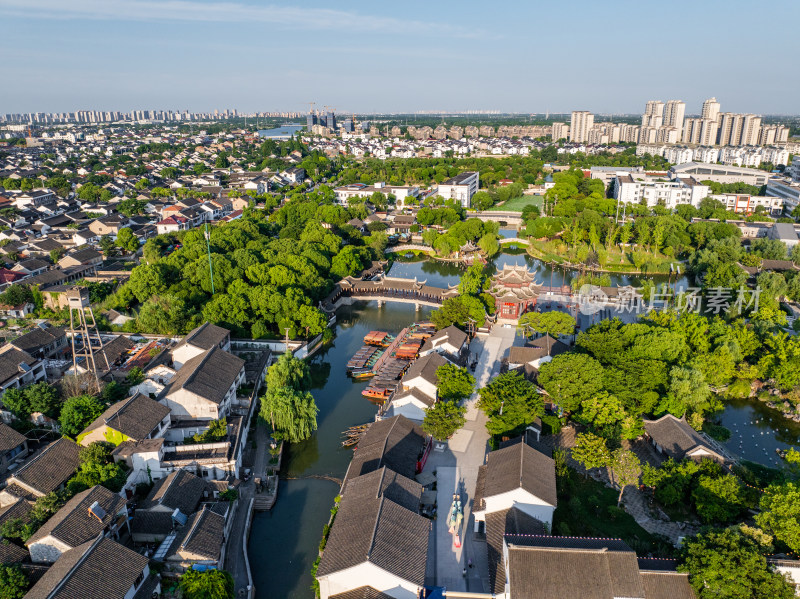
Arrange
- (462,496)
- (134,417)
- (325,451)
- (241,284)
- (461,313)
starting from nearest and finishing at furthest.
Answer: (462,496)
(134,417)
(325,451)
(461,313)
(241,284)

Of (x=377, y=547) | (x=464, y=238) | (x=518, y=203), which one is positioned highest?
(x=518, y=203)

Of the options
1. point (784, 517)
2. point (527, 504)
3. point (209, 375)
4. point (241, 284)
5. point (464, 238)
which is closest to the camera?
point (784, 517)

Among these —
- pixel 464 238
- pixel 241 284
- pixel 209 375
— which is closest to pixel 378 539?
pixel 209 375

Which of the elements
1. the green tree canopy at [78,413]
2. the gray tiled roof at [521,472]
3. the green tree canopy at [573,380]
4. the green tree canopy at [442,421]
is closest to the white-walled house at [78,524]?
the green tree canopy at [78,413]

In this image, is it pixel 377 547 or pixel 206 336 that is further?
pixel 206 336

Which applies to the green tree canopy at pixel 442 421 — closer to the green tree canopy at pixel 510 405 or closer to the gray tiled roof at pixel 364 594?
the green tree canopy at pixel 510 405

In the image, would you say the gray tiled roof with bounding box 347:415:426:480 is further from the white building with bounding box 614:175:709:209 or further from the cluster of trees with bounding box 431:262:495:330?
the white building with bounding box 614:175:709:209

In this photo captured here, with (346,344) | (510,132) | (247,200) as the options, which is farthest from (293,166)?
(510,132)

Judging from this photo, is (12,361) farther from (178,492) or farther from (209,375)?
(178,492)

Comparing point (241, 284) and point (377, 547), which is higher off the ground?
point (241, 284)
